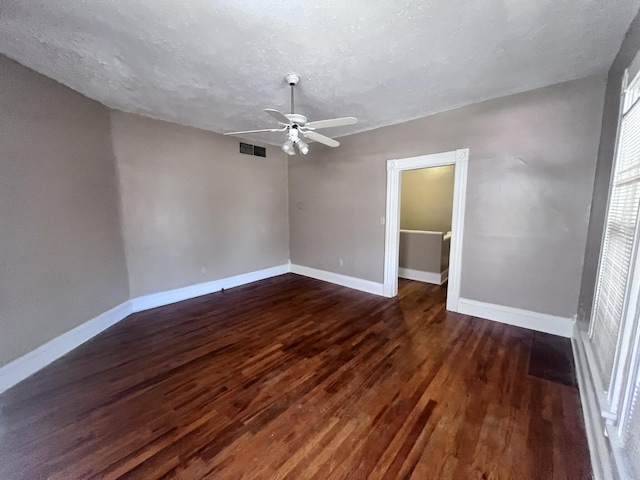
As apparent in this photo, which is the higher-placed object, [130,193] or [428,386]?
[130,193]

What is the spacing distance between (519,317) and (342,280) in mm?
2617

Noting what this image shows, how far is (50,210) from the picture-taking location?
7.88ft

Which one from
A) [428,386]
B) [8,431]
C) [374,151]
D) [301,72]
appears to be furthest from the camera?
[374,151]

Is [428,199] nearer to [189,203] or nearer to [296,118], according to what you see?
[296,118]

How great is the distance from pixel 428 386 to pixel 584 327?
1.80 metres

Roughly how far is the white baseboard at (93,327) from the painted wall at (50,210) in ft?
0.24

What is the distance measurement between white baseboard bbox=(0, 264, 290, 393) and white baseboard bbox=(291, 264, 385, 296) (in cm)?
85

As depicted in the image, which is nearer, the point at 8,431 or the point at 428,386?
the point at 8,431

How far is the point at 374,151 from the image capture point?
401 centimetres

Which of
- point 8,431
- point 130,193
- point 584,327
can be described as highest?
point 130,193

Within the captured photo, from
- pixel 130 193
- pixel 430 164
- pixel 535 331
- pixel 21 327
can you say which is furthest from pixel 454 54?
pixel 21 327

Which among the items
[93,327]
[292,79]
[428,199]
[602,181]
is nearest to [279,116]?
[292,79]

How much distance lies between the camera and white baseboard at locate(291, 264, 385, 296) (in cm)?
425

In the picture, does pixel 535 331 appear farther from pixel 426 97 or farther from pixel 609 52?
pixel 426 97
